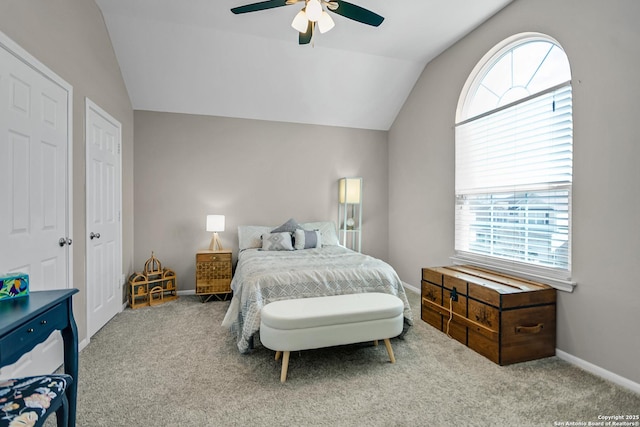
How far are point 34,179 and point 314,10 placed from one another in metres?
2.12

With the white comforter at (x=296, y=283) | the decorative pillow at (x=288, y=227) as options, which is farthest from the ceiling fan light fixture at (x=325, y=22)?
the decorative pillow at (x=288, y=227)

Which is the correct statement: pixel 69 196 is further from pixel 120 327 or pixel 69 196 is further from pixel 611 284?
pixel 611 284

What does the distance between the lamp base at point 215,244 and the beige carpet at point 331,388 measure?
1.57 m

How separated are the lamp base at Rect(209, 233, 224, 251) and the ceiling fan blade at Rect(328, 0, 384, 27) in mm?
3069

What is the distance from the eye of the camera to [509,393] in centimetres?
196

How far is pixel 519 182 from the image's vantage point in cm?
282

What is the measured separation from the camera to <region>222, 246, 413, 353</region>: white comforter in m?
2.46

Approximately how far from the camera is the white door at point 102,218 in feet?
9.04

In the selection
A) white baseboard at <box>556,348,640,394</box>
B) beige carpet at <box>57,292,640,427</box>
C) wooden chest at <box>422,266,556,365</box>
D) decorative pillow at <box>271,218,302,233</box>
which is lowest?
beige carpet at <box>57,292,640,427</box>

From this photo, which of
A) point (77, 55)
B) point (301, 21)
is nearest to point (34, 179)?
point (77, 55)

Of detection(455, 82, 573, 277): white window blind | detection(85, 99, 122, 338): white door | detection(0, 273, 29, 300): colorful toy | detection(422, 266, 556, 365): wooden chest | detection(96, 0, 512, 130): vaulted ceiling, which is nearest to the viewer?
detection(0, 273, 29, 300): colorful toy

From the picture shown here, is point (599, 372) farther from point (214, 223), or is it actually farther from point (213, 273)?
point (214, 223)

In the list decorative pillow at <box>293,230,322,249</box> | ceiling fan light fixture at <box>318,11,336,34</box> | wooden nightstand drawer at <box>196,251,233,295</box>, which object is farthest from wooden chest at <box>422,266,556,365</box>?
wooden nightstand drawer at <box>196,251,233,295</box>

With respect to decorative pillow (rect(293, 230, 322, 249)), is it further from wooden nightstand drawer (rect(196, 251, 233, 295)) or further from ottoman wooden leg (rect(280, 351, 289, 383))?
ottoman wooden leg (rect(280, 351, 289, 383))
